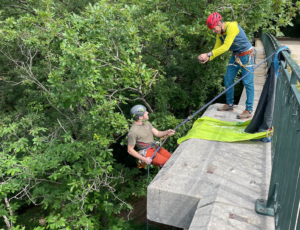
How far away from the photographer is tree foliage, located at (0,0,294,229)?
5.19 meters

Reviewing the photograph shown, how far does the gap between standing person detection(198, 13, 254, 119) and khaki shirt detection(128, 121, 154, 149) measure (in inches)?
62.5

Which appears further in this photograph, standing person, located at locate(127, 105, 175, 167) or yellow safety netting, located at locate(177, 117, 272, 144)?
standing person, located at locate(127, 105, 175, 167)

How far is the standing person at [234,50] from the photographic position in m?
4.68

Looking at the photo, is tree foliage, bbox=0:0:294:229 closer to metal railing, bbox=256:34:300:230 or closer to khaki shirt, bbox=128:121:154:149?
khaki shirt, bbox=128:121:154:149

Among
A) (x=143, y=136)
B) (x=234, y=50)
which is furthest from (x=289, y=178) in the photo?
(x=234, y=50)

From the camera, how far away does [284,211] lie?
78.1 inches

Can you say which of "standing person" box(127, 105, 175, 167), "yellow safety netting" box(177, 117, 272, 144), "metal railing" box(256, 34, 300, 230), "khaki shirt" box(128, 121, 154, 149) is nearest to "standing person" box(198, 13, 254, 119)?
"yellow safety netting" box(177, 117, 272, 144)

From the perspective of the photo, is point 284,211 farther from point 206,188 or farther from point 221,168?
point 221,168

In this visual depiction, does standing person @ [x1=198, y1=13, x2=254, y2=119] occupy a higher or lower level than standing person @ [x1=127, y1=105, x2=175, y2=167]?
higher

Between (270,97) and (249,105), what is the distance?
116cm

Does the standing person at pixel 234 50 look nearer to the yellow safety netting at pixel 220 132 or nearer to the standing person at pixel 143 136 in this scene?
the yellow safety netting at pixel 220 132

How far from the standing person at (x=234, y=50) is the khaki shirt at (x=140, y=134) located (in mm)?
1587

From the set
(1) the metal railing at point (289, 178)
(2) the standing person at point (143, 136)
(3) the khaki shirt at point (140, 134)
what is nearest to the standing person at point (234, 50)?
(2) the standing person at point (143, 136)

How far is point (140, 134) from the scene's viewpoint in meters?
4.50
